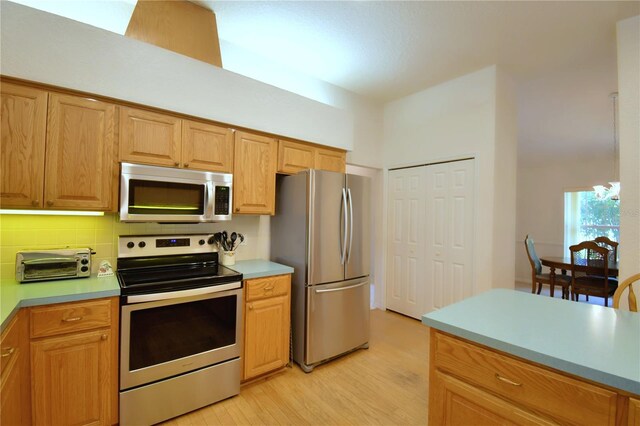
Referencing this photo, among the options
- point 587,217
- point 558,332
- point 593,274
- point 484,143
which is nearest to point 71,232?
point 558,332

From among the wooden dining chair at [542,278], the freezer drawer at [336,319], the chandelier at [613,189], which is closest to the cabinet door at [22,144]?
the freezer drawer at [336,319]

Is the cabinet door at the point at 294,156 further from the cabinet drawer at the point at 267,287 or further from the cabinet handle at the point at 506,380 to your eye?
the cabinet handle at the point at 506,380

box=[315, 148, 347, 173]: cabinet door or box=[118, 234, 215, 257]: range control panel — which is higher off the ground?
box=[315, 148, 347, 173]: cabinet door

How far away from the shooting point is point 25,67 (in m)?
1.62

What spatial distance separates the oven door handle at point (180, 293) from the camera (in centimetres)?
168

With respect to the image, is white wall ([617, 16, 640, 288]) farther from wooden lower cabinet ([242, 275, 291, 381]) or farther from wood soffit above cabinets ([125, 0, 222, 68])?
wood soffit above cabinets ([125, 0, 222, 68])

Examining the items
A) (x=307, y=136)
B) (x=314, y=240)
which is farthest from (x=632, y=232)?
(x=307, y=136)

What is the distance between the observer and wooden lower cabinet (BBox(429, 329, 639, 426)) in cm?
86

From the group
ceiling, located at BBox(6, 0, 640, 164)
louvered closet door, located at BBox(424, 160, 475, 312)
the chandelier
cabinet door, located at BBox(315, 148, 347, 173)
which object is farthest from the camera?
the chandelier

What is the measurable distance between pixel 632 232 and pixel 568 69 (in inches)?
74.3

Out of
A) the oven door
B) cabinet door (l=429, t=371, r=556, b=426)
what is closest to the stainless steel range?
the oven door

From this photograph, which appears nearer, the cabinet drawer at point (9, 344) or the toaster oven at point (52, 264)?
the cabinet drawer at point (9, 344)

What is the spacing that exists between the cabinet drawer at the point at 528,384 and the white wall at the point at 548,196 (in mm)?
6279

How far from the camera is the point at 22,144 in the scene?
1.64 meters
